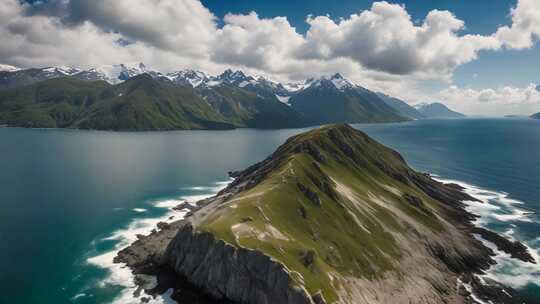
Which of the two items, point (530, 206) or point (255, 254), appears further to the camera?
point (530, 206)

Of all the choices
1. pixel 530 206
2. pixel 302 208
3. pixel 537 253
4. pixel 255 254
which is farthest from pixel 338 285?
pixel 530 206

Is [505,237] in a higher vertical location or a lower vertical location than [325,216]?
lower

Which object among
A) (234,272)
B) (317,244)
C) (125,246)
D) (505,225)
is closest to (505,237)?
(505,225)

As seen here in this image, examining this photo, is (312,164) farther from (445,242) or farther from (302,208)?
(445,242)

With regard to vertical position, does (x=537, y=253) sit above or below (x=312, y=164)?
below

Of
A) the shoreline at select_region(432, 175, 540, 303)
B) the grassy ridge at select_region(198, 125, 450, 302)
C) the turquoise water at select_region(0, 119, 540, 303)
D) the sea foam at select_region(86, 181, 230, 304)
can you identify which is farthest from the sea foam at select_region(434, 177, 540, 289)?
the sea foam at select_region(86, 181, 230, 304)

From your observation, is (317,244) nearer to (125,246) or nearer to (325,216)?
(325,216)
